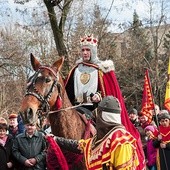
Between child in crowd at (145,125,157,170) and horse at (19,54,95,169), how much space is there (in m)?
3.15

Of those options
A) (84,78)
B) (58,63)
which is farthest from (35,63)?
(84,78)

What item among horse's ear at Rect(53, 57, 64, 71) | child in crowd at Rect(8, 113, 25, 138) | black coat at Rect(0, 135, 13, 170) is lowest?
black coat at Rect(0, 135, 13, 170)

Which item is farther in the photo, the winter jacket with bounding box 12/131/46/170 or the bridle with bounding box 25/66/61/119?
the winter jacket with bounding box 12/131/46/170

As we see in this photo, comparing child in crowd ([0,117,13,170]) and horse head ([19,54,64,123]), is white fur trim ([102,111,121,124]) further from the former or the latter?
child in crowd ([0,117,13,170])

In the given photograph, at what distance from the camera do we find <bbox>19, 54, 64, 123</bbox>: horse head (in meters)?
6.14

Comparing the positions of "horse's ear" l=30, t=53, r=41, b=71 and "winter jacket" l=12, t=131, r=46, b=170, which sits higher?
"horse's ear" l=30, t=53, r=41, b=71

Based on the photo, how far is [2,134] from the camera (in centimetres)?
882

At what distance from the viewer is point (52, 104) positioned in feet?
21.6

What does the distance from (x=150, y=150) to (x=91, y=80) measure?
3009 mm

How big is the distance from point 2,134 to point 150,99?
12.7 feet

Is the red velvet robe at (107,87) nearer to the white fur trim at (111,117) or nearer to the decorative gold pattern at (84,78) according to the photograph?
the decorative gold pattern at (84,78)

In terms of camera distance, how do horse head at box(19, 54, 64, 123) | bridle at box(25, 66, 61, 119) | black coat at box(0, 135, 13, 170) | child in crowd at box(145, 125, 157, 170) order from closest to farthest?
horse head at box(19, 54, 64, 123), bridle at box(25, 66, 61, 119), black coat at box(0, 135, 13, 170), child in crowd at box(145, 125, 157, 170)

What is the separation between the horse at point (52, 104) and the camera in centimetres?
621

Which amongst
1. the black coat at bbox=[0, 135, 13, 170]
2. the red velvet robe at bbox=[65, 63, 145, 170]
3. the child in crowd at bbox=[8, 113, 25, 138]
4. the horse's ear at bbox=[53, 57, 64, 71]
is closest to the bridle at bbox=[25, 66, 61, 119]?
the horse's ear at bbox=[53, 57, 64, 71]
